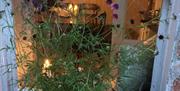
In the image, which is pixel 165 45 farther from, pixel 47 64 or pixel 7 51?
pixel 7 51

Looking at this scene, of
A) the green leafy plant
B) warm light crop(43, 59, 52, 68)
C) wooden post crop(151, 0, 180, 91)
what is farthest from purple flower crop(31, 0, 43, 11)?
wooden post crop(151, 0, 180, 91)

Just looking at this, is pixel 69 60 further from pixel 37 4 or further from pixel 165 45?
pixel 165 45

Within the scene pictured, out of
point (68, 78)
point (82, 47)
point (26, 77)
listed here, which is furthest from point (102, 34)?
point (26, 77)

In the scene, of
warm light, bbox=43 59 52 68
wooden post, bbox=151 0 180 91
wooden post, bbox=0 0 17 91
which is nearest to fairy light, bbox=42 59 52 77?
warm light, bbox=43 59 52 68

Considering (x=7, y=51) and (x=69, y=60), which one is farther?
(x=7, y=51)

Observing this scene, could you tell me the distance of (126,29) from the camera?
3.43 feet

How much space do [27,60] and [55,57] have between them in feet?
0.35

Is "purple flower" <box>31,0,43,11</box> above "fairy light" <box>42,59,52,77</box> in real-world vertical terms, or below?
above

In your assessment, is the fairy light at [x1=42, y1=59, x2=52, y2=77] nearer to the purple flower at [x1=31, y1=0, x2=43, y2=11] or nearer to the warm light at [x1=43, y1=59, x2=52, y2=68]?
the warm light at [x1=43, y1=59, x2=52, y2=68]

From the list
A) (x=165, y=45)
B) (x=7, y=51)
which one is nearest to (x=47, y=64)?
(x=7, y=51)

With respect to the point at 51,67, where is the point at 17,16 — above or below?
above

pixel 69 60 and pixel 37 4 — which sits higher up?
pixel 37 4

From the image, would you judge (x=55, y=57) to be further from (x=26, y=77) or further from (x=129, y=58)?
(x=129, y=58)

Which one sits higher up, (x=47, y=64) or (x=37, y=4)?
(x=37, y=4)
